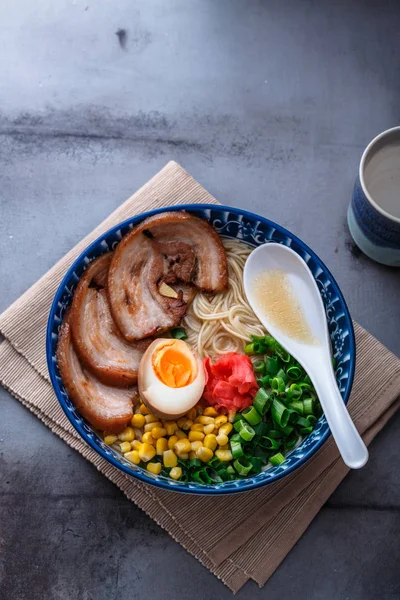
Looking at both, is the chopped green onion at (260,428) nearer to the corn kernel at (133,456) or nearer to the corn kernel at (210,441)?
the corn kernel at (210,441)

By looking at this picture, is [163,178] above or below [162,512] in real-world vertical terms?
above

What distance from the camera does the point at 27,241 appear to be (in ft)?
9.67

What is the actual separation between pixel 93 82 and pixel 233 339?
4.52 feet

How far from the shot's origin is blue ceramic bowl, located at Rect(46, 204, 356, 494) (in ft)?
7.89

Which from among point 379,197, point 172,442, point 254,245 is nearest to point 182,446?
point 172,442

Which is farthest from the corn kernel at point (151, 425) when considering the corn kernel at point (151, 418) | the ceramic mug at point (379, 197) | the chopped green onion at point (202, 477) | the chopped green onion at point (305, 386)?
the ceramic mug at point (379, 197)

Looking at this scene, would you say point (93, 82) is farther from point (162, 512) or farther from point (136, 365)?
point (162, 512)

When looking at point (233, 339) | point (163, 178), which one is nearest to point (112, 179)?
point (163, 178)

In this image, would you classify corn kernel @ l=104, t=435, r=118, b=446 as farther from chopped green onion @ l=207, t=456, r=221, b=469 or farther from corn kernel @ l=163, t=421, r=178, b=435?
chopped green onion @ l=207, t=456, r=221, b=469

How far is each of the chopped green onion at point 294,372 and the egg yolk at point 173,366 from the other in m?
0.36

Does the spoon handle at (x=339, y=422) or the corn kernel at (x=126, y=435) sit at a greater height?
the corn kernel at (x=126, y=435)

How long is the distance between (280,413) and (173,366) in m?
0.43

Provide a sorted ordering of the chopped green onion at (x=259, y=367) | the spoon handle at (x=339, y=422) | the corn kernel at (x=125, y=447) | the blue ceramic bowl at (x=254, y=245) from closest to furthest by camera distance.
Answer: the spoon handle at (x=339, y=422) < the blue ceramic bowl at (x=254, y=245) < the corn kernel at (x=125, y=447) < the chopped green onion at (x=259, y=367)

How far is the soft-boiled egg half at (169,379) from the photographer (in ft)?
8.04
